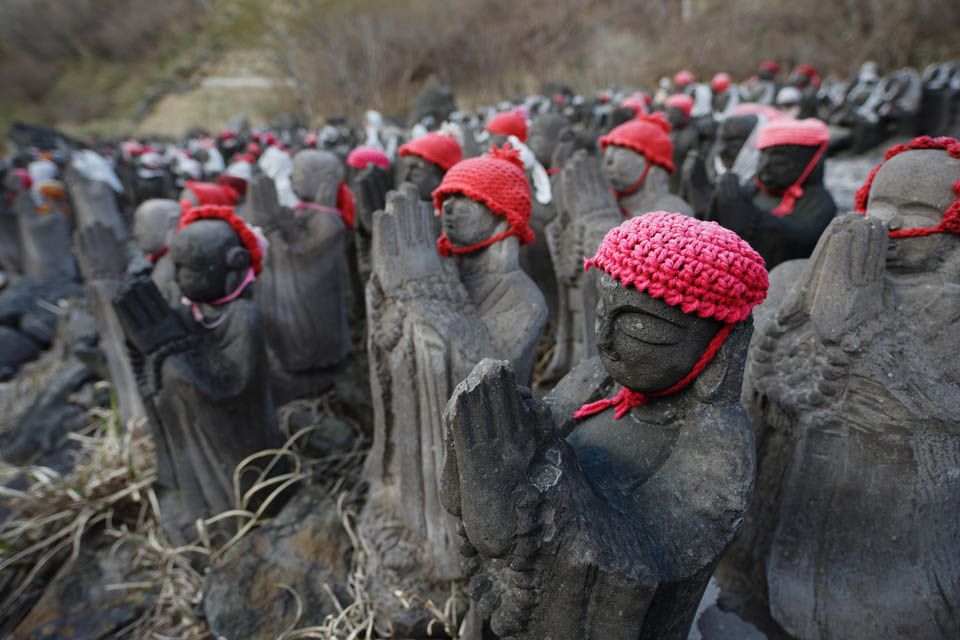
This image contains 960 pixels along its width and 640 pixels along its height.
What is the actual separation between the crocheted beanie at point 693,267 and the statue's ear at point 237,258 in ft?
6.77

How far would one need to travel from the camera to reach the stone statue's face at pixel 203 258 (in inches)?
96.9

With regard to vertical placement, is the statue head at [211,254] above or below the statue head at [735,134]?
above

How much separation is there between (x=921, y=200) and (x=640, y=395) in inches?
42.7

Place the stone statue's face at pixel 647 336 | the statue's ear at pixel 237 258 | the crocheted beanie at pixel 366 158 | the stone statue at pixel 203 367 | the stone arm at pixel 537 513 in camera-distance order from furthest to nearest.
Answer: the crocheted beanie at pixel 366 158 < the statue's ear at pixel 237 258 < the stone statue at pixel 203 367 < the stone statue's face at pixel 647 336 < the stone arm at pixel 537 513

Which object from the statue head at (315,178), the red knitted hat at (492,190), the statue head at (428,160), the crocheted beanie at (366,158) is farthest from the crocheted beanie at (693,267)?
the crocheted beanie at (366,158)

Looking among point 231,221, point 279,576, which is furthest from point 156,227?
point 279,576

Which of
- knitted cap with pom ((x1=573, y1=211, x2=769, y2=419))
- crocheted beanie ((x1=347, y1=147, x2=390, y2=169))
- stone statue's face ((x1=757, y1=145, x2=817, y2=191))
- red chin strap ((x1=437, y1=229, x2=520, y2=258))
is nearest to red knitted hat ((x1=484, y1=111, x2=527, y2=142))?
crocheted beanie ((x1=347, y1=147, x2=390, y2=169))

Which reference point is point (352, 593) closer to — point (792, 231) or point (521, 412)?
point (521, 412)

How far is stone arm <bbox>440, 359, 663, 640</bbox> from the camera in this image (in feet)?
3.36

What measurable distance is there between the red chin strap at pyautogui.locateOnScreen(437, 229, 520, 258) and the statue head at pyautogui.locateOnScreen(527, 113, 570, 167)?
128 inches

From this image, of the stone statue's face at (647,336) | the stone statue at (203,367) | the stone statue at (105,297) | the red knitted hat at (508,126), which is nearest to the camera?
the stone statue's face at (647,336)

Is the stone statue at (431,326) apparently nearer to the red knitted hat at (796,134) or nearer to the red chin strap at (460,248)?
the red chin strap at (460,248)

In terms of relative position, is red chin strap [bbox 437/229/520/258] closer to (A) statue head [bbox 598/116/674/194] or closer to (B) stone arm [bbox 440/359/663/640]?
(B) stone arm [bbox 440/359/663/640]

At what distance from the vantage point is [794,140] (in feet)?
9.05
